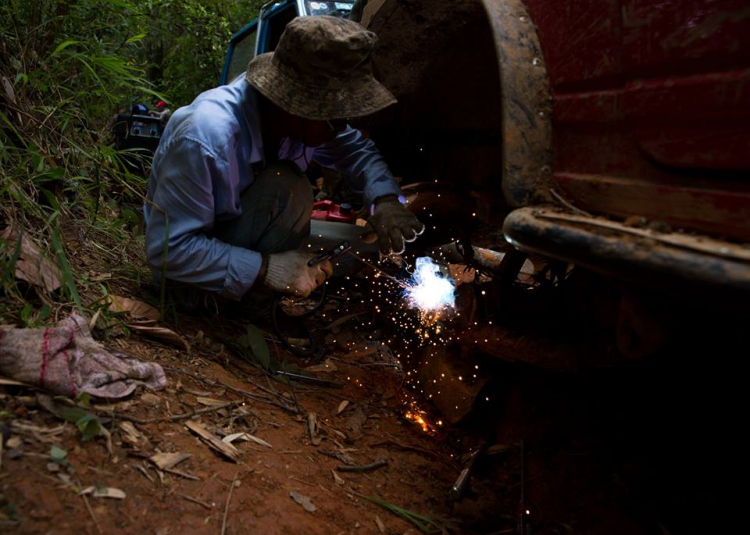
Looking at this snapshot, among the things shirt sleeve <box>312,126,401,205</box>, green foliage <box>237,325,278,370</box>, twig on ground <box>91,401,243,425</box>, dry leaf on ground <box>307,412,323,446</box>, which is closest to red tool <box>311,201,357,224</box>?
shirt sleeve <box>312,126,401,205</box>

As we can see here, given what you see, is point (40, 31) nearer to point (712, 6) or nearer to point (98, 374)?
point (98, 374)

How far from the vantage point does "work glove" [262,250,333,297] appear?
2.30 m

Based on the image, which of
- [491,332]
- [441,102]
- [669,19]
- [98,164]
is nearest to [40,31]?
[98,164]

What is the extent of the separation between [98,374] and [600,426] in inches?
67.3

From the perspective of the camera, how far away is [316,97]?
205cm

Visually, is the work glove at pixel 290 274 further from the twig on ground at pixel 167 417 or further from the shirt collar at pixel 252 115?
the twig on ground at pixel 167 417

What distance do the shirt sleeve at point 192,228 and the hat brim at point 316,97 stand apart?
1.13 ft

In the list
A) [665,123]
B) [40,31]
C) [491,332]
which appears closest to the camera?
[665,123]

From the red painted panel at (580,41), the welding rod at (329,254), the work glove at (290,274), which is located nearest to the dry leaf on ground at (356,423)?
the work glove at (290,274)

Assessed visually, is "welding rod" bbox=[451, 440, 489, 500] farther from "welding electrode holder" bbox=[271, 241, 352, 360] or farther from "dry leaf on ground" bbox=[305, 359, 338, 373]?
"welding electrode holder" bbox=[271, 241, 352, 360]

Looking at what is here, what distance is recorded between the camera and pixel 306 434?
6.23 feet

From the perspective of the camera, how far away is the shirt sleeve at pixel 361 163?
269 centimetres

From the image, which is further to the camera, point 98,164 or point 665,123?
point 98,164

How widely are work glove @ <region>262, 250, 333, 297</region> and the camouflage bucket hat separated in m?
0.65
